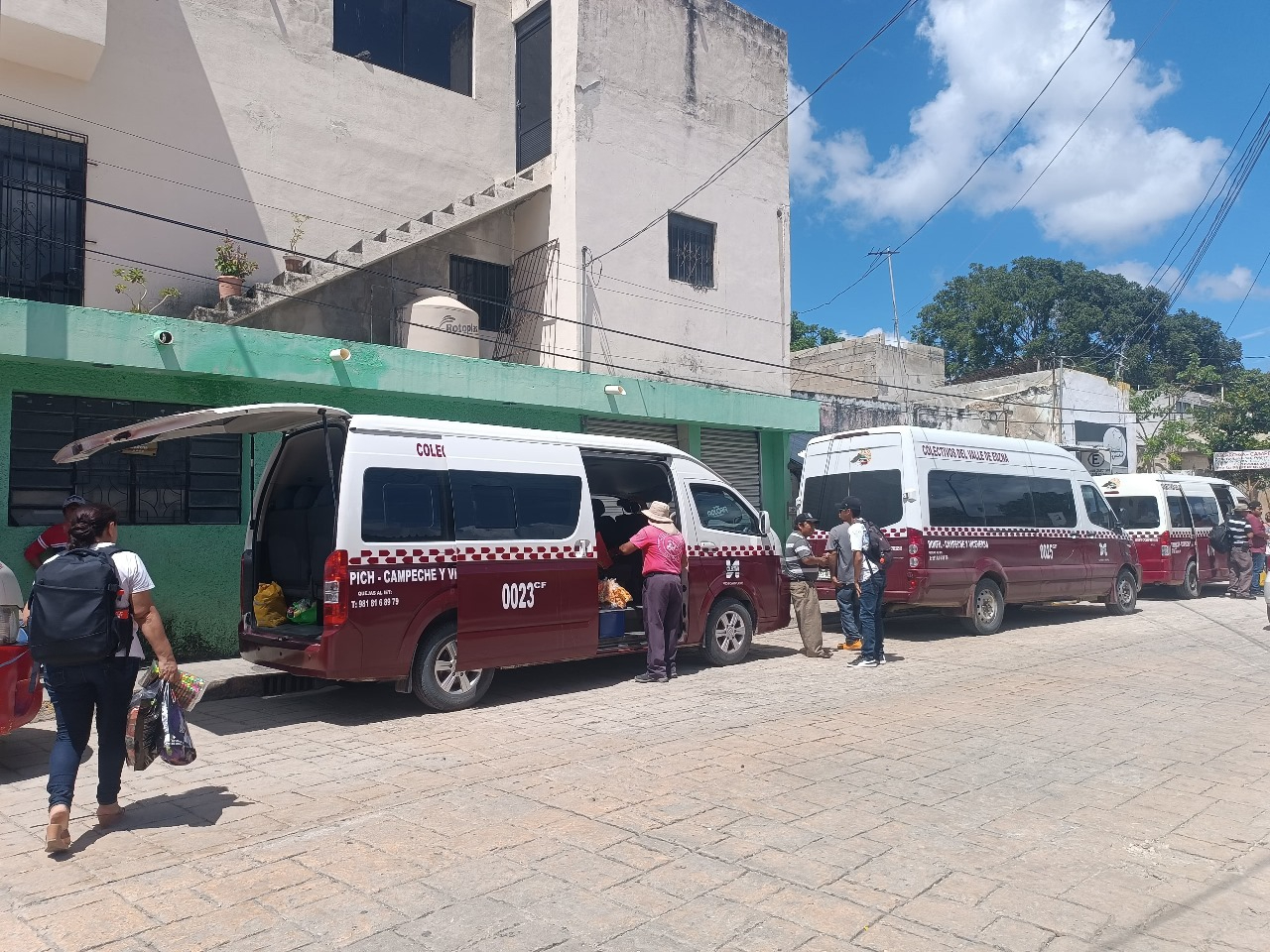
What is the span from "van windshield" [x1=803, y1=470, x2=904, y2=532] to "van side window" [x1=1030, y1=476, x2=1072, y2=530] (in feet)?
9.35

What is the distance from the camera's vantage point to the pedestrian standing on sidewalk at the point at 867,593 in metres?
10.1

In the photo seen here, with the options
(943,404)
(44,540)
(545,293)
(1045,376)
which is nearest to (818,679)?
(44,540)

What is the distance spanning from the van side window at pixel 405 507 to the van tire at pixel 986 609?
775 cm

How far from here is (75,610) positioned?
15.5 feet

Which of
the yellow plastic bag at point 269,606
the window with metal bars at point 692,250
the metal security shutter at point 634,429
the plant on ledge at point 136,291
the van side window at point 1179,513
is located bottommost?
the yellow plastic bag at point 269,606

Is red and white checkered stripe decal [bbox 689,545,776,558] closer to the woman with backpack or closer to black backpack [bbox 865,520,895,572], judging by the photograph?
black backpack [bbox 865,520,895,572]

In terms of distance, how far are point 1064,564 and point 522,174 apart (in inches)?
431

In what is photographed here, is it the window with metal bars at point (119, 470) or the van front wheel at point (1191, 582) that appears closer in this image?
the window with metal bars at point (119, 470)

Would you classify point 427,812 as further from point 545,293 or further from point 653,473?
point 545,293

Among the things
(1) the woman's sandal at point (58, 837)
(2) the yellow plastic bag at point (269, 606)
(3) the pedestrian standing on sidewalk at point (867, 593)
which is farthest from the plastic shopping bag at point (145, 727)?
(3) the pedestrian standing on sidewalk at point (867, 593)

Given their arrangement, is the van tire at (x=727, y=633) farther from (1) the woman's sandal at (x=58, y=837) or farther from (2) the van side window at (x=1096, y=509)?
(2) the van side window at (x=1096, y=509)

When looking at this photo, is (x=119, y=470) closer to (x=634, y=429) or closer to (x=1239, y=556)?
(x=634, y=429)

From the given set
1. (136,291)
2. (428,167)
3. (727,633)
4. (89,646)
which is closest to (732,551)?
(727,633)

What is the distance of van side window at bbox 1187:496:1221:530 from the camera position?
18266 millimetres
